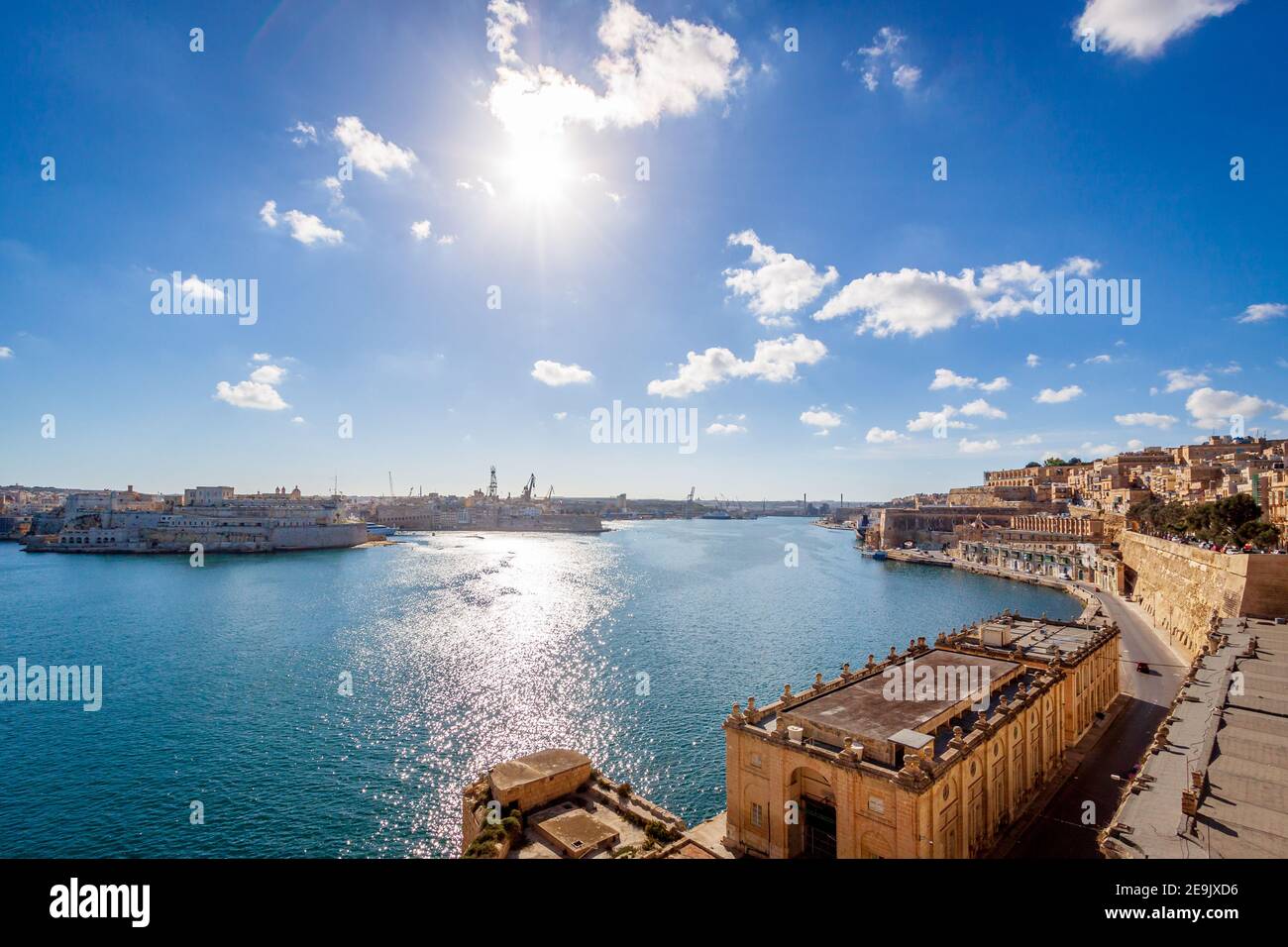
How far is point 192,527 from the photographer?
110 metres

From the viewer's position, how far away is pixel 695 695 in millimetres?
35344

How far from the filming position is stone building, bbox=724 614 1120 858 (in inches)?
589

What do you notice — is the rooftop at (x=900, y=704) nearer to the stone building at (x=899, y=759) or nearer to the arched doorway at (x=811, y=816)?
the stone building at (x=899, y=759)

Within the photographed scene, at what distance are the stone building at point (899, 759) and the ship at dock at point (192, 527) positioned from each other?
340ft

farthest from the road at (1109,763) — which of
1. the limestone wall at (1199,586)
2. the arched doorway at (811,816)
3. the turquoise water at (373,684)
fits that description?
the turquoise water at (373,684)

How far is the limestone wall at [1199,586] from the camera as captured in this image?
33.7m

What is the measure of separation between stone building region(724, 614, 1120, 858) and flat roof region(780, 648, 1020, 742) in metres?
0.04

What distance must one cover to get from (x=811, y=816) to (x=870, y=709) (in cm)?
348

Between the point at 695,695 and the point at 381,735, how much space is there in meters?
16.7

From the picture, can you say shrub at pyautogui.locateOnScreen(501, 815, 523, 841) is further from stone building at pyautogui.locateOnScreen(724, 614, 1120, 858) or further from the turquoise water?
the turquoise water

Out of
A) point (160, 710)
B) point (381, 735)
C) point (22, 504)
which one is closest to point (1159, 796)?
point (381, 735)
